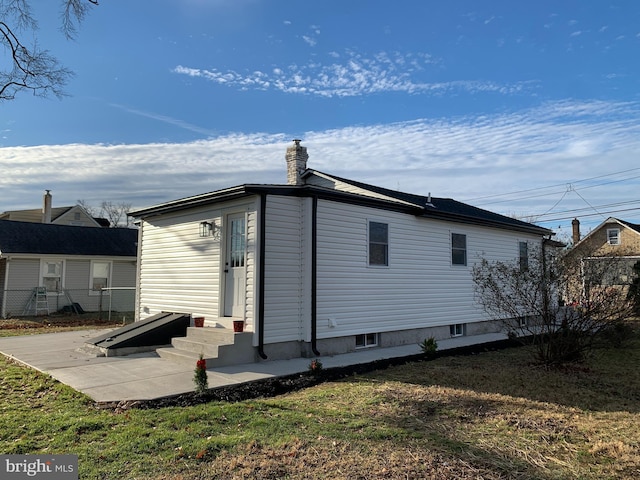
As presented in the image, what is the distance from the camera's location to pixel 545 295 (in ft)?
25.5

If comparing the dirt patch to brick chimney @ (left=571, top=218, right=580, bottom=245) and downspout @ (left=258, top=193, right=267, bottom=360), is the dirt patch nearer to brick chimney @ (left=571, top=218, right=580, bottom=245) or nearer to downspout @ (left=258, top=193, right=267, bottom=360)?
downspout @ (left=258, top=193, right=267, bottom=360)

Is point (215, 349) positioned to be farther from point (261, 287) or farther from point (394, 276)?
point (394, 276)

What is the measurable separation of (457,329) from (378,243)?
430cm

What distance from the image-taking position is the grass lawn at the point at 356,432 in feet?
11.2

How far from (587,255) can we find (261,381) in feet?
21.1

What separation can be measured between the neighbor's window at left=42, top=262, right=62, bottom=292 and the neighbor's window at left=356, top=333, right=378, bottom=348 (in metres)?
16.0

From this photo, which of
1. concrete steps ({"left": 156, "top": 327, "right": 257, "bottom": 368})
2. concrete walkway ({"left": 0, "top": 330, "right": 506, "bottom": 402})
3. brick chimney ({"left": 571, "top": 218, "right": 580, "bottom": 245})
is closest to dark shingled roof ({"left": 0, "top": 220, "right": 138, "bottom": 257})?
concrete walkway ({"left": 0, "top": 330, "right": 506, "bottom": 402})

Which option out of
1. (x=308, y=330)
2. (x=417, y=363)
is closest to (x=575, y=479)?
(x=417, y=363)

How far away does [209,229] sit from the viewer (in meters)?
9.22

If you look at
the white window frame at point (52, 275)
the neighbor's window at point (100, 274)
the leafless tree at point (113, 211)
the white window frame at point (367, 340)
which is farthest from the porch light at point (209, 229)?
the leafless tree at point (113, 211)

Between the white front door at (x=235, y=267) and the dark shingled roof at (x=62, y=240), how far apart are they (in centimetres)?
1401

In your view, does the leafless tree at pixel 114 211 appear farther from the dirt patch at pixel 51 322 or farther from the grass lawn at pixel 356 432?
the grass lawn at pixel 356 432

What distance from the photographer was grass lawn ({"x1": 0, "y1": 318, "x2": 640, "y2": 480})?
11.2 feet

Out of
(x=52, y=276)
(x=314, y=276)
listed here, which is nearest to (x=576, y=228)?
(x=314, y=276)
